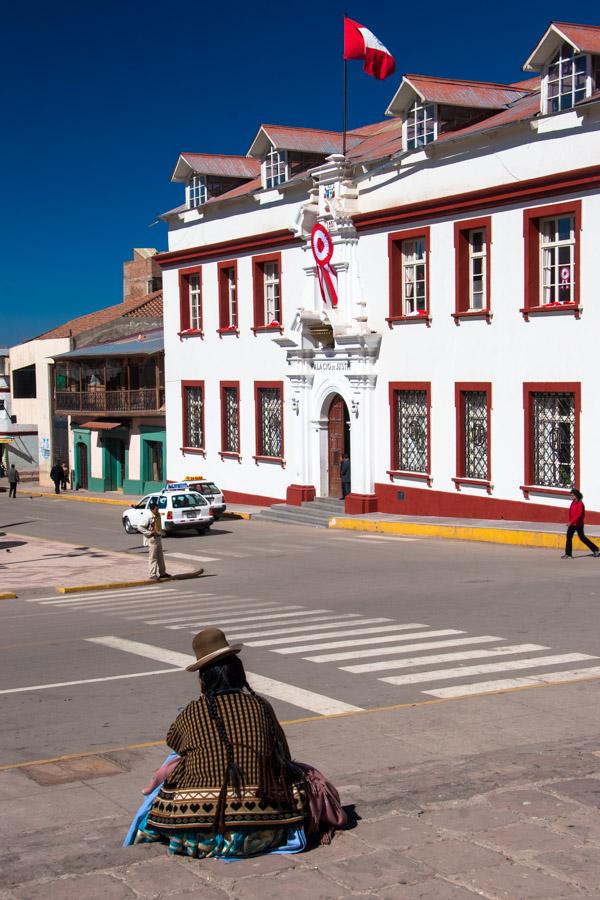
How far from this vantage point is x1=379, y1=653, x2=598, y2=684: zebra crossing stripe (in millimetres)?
12891

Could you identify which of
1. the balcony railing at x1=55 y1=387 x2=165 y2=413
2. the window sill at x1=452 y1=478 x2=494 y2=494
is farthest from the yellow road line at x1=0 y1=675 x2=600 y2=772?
the balcony railing at x1=55 y1=387 x2=165 y2=413

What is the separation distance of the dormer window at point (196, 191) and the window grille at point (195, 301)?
2.71 m

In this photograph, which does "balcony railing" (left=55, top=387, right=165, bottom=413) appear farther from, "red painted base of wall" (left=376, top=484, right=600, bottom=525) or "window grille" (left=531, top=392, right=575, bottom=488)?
"window grille" (left=531, top=392, right=575, bottom=488)

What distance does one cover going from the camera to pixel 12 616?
20.3 meters

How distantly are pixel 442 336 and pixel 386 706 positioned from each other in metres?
21.0

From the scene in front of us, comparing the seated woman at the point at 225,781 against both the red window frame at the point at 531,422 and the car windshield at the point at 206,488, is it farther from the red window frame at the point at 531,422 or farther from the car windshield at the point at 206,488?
the car windshield at the point at 206,488

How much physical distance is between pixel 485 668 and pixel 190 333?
1254 inches

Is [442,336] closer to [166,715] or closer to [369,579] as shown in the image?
[369,579]

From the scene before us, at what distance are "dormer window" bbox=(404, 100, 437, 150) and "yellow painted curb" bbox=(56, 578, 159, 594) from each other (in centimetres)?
1455

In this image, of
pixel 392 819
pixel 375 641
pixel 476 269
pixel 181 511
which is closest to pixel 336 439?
pixel 181 511

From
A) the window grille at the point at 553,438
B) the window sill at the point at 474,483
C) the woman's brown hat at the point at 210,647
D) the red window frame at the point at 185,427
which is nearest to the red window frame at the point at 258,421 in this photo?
the red window frame at the point at 185,427

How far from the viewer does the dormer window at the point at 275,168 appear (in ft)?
127

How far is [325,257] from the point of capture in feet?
116

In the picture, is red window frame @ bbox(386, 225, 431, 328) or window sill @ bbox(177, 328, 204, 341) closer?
red window frame @ bbox(386, 225, 431, 328)
